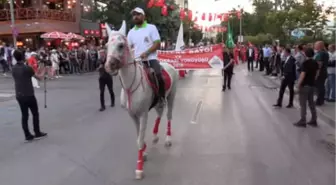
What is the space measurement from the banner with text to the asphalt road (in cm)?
568

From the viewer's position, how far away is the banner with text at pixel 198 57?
57.7 ft

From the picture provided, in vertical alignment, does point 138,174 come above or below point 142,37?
below

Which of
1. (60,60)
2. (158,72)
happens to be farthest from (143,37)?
(60,60)

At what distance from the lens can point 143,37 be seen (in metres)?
6.45

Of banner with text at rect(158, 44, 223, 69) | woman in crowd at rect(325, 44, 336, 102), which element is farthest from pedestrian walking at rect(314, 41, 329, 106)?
banner with text at rect(158, 44, 223, 69)

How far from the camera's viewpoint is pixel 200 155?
691 cm

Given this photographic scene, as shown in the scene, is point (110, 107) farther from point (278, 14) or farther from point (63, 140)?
point (278, 14)

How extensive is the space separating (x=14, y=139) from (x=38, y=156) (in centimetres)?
177

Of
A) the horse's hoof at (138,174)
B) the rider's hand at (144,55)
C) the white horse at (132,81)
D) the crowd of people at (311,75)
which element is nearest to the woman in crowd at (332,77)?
the crowd of people at (311,75)

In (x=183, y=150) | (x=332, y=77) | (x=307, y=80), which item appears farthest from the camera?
(x=332, y=77)

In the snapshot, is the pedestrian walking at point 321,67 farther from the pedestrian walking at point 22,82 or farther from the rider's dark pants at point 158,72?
the pedestrian walking at point 22,82

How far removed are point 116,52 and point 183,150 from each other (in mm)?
2689

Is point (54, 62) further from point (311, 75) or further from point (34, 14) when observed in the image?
point (311, 75)

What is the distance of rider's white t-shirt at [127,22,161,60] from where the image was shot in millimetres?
6445
